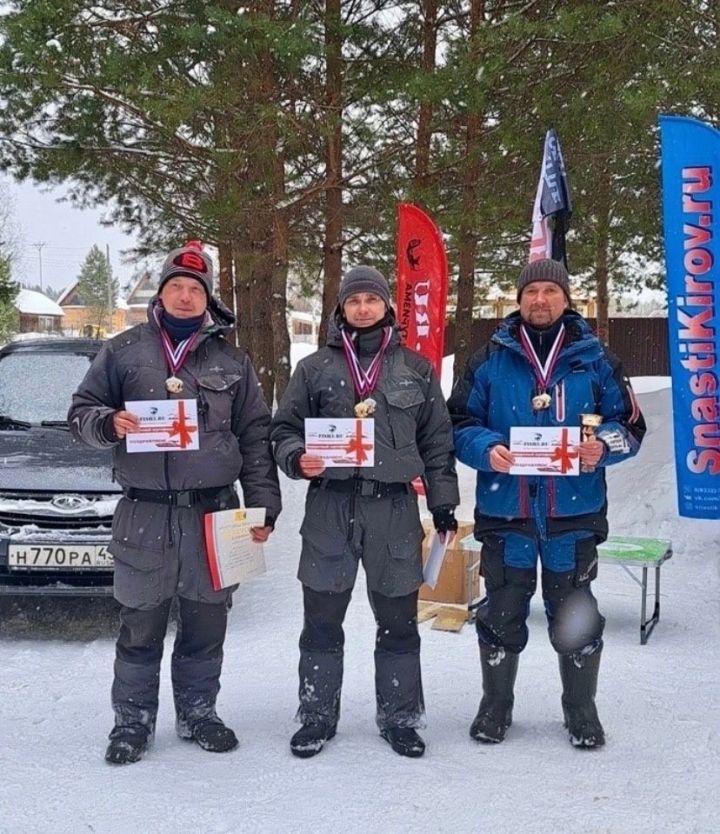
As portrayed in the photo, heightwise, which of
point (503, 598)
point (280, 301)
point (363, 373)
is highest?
point (280, 301)

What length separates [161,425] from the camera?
11.0ft

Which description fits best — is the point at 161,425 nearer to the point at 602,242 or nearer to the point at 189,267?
the point at 189,267

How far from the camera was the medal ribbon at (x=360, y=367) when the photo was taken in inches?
138

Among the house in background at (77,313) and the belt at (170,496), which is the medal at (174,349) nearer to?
the belt at (170,496)

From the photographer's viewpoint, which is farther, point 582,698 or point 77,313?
point 77,313

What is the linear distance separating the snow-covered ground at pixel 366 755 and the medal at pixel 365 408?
140 cm

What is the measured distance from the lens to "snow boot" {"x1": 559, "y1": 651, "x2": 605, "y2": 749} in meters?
3.55

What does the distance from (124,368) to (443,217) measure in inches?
304

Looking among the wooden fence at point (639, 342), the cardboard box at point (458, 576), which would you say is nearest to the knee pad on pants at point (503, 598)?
the cardboard box at point (458, 576)

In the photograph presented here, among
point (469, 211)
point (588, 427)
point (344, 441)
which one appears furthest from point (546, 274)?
point (469, 211)

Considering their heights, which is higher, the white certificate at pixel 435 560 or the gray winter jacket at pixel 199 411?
the gray winter jacket at pixel 199 411

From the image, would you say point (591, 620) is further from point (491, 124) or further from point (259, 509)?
point (491, 124)

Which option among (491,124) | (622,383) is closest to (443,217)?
(491,124)

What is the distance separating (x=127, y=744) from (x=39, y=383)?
11.6ft
